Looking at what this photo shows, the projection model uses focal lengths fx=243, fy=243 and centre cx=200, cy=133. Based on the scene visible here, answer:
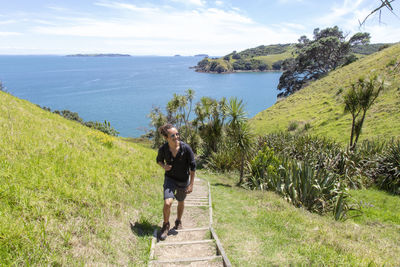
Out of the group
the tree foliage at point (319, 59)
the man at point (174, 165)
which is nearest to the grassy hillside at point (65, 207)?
the man at point (174, 165)

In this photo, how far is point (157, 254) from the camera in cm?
407

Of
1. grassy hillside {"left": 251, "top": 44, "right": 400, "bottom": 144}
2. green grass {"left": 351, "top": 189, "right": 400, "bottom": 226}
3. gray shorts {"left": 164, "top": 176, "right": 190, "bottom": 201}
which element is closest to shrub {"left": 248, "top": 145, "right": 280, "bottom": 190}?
green grass {"left": 351, "top": 189, "right": 400, "bottom": 226}

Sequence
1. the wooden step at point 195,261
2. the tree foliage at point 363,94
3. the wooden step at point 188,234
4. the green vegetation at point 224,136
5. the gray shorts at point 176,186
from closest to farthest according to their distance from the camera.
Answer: the wooden step at point 195,261, the gray shorts at point 176,186, the wooden step at point 188,234, the green vegetation at point 224,136, the tree foliage at point 363,94

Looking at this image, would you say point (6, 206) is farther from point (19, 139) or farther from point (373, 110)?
point (373, 110)

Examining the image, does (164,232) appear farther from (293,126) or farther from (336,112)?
(336,112)

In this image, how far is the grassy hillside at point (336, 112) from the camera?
72.1 feet

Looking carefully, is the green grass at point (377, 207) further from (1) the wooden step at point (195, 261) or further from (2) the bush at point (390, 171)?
(1) the wooden step at point (195, 261)

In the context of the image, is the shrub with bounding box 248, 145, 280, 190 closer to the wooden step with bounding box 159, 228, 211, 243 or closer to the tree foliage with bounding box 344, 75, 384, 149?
the tree foliage with bounding box 344, 75, 384, 149

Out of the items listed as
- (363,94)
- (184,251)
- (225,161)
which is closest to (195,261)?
(184,251)

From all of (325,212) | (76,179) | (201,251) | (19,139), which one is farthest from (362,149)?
(19,139)

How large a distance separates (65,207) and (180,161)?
6.69ft

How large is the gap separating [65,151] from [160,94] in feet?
302

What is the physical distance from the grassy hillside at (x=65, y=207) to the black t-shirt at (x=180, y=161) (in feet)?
4.29

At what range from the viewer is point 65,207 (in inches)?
157
